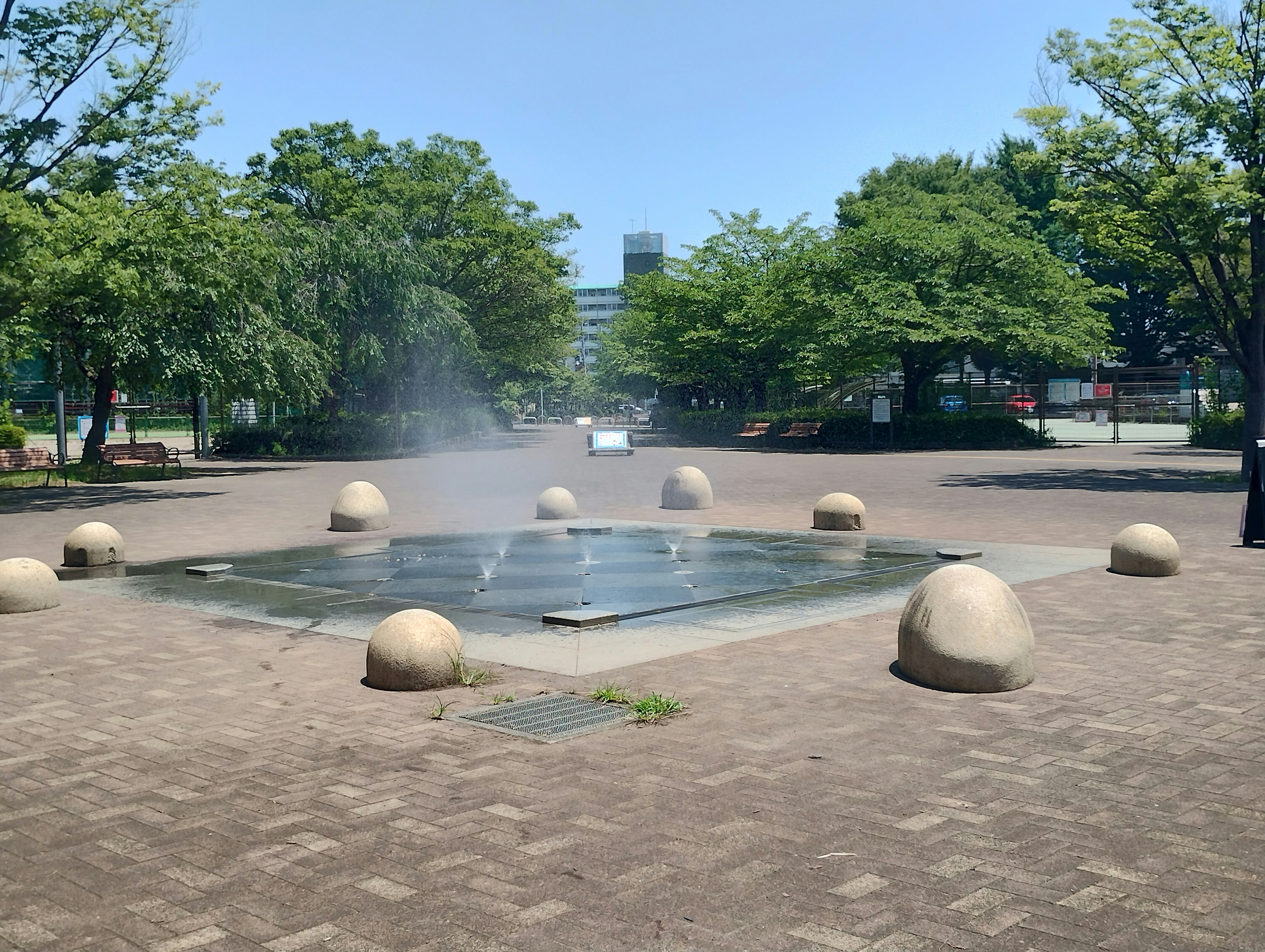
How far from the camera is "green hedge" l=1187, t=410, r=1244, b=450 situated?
1319 inches

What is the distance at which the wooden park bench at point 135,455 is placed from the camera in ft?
92.8

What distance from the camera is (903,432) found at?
3844cm

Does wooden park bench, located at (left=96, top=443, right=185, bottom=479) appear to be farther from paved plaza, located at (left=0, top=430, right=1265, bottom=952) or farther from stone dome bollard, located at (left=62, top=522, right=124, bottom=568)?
paved plaza, located at (left=0, top=430, right=1265, bottom=952)

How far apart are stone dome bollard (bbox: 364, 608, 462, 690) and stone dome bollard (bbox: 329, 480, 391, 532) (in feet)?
28.3

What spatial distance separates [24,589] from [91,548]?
280 centimetres

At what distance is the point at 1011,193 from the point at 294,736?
6655 cm

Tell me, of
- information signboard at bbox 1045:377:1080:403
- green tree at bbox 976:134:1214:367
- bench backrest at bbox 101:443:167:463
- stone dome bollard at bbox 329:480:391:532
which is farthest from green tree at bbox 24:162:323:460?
green tree at bbox 976:134:1214:367

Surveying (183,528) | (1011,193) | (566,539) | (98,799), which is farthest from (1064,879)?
(1011,193)

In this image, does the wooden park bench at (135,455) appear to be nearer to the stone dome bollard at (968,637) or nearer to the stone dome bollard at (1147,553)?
the stone dome bollard at (1147,553)

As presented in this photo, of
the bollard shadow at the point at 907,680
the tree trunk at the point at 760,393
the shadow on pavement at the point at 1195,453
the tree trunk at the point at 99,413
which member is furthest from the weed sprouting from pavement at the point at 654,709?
the tree trunk at the point at 760,393

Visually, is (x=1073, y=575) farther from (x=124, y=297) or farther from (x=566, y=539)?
(x=124, y=297)

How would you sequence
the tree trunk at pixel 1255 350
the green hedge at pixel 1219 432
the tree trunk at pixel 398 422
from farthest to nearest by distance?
the tree trunk at pixel 398 422 < the green hedge at pixel 1219 432 < the tree trunk at pixel 1255 350

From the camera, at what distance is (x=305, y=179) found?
1741 inches

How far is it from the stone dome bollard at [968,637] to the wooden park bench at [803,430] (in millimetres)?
34470
